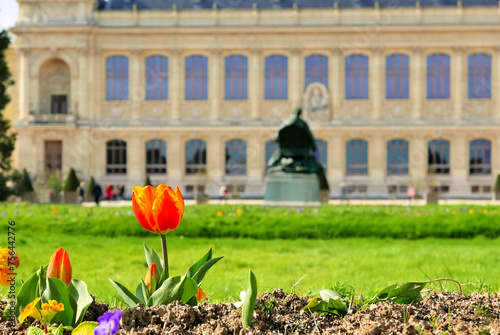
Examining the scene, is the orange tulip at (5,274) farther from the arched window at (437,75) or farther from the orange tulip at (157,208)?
the arched window at (437,75)

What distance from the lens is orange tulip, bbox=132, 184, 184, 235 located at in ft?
7.93

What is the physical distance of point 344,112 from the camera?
40531 millimetres

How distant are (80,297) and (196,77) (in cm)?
3924

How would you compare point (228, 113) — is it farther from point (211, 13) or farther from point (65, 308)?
point (65, 308)

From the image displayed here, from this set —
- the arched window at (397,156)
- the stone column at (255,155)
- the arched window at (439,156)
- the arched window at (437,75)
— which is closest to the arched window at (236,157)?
the stone column at (255,155)

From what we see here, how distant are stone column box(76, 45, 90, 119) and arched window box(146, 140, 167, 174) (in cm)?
484

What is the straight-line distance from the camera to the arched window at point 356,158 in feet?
133

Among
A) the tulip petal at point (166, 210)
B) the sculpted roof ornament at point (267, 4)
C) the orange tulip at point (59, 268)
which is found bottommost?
the orange tulip at point (59, 268)

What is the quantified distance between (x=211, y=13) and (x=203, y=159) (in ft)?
33.6

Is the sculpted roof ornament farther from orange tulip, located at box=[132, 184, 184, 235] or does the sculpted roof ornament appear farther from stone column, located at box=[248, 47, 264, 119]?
orange tulip, located at box=[132, 184, 184, 235]

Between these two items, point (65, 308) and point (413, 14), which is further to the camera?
point (413, 14)

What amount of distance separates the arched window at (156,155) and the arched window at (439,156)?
18.6 meters

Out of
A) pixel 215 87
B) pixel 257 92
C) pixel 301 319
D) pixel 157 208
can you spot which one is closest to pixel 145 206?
pixel 157 208

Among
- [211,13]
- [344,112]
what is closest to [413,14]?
[344,112]
